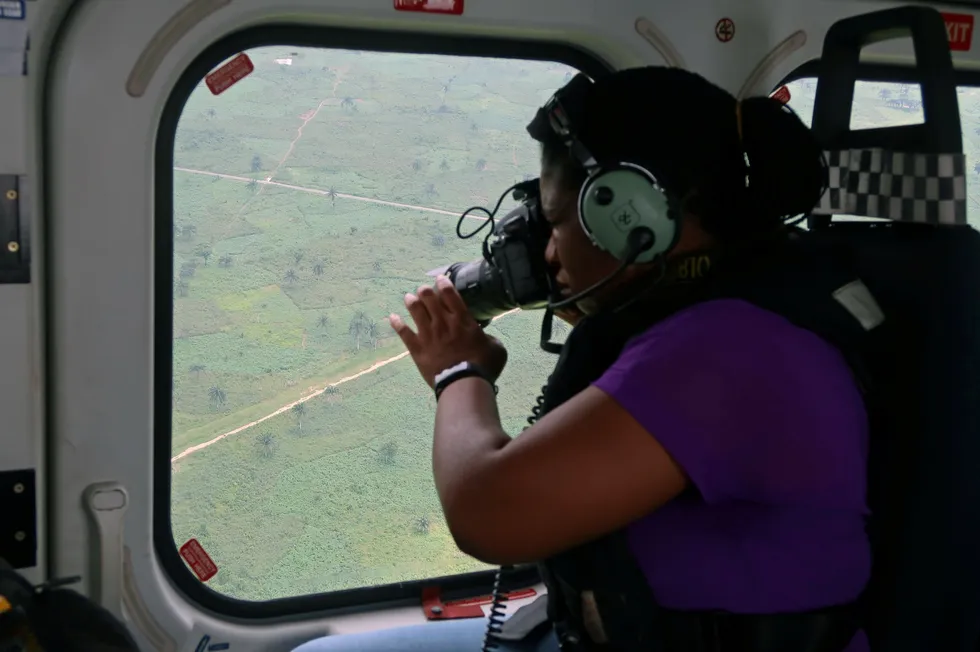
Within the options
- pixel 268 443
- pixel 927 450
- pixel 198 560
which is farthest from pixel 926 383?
pixel 198 560

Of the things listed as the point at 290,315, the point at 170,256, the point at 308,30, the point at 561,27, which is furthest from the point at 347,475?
the point at 561,27

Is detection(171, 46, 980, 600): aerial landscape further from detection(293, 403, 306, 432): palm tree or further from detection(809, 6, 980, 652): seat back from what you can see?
detection(809, 6, 980, 652): seat back

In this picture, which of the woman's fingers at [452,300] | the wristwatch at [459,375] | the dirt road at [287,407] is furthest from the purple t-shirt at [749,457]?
the dirt road at [287,407]

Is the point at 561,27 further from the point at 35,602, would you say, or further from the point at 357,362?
the point at 35,602

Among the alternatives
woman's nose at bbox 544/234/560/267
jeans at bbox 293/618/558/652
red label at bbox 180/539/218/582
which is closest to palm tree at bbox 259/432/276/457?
red label at bbox 180/539/218/582

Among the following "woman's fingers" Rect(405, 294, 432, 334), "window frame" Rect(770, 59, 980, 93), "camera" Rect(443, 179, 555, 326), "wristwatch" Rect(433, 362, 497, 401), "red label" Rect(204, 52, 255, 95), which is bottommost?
"wristwatch" Rect(433, 362, 497, 401)

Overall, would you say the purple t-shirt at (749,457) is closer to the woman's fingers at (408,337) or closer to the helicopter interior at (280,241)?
the helicopter interior at (280,241)
